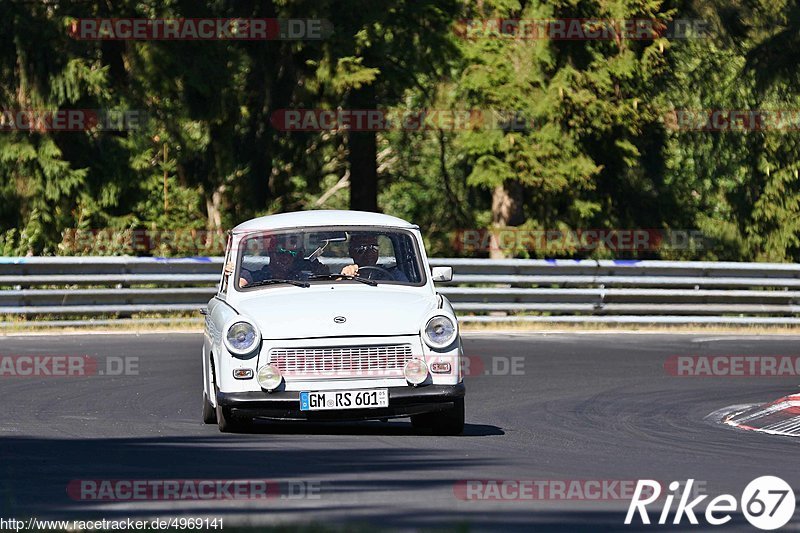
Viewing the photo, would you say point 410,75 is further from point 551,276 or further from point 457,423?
point 457,423

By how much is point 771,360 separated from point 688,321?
4962 millimetres

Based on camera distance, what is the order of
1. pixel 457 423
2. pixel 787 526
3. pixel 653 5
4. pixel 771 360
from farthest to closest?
pixel 653 5 → pixel 771 360 → pixel 457 423 → pixel 787 526

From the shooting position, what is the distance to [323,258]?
12344mm

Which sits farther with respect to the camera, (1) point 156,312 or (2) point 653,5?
(2) point 653,5

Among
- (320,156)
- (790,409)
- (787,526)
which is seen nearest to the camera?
(787,526)

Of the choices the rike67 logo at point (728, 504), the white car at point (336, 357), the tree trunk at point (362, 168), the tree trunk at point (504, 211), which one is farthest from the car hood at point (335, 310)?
the tree trunk at point (504, 211)

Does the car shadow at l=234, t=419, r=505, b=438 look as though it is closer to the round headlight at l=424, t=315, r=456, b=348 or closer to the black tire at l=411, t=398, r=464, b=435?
the black tire at l=411, t=398, r=464, b=435

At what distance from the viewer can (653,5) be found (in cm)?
3225

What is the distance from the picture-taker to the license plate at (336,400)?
1104 cm

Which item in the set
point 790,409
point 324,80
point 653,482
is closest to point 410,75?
point 324,80

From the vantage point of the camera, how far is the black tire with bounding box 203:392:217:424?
1221 cm

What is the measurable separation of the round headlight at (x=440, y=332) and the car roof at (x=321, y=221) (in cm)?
115

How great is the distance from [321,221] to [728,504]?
4957 mm

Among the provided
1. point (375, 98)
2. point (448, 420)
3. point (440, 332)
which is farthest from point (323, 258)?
point (375, 98)
